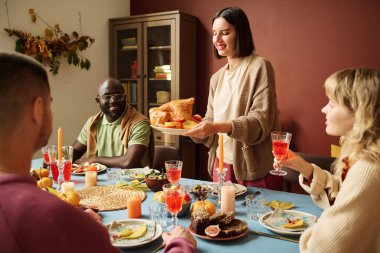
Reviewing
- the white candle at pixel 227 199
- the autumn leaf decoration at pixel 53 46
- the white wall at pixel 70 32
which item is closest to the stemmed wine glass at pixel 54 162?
the white candle at pixel 227 199

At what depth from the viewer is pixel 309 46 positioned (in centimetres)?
400

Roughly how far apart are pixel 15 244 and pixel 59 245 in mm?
88

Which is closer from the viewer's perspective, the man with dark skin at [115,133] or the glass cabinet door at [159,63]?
the man with dark skin at [115,133]

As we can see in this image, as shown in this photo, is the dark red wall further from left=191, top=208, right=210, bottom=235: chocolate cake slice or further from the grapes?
left=191, top=208, right=210, bottom=235: chocolate cake slice

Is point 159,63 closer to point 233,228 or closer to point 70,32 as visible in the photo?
point 70,32

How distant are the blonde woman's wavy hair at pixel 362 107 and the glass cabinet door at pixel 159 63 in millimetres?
3324

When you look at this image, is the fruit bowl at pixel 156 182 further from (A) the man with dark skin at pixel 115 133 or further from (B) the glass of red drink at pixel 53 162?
(A) the man with dark skin at pixel 115 133

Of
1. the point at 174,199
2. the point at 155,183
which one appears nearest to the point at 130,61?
the point at 155,183

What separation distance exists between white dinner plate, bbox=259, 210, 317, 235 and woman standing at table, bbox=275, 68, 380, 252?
0.55ft

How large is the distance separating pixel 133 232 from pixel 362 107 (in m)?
0.93

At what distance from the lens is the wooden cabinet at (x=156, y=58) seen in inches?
177

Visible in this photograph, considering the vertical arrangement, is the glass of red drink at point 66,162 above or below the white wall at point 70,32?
below

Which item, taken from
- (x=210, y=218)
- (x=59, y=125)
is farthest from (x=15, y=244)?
(x=59, y=125)

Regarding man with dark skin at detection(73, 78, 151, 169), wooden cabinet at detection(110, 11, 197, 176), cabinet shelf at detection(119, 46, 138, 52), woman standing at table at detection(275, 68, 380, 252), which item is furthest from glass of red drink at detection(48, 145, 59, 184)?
cabinet shelf at detection(119, 46, 138, 52)
